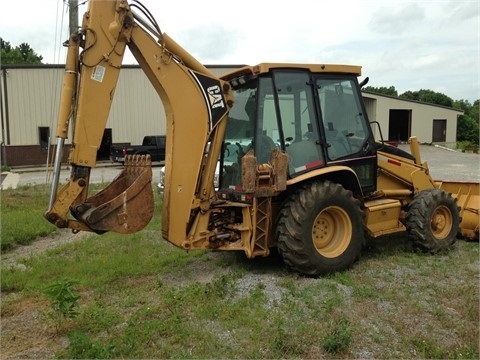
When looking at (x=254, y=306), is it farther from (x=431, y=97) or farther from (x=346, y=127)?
(x=431, y=97)

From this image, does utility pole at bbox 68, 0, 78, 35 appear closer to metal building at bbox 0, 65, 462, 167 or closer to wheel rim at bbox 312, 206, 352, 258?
wheel rim at bbox 312, 206, 352, 258

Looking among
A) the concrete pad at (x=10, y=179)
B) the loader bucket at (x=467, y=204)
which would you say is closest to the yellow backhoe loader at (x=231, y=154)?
the loader bucket at (x=467, y=204)

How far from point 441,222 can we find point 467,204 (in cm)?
116

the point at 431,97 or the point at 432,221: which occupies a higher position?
the point at 431,97

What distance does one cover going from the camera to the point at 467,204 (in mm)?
8336

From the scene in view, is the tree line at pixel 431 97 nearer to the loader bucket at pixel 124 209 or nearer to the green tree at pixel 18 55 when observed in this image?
the green tree at pixel 18 55

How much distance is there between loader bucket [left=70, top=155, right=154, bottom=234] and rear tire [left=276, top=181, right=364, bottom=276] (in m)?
1.59

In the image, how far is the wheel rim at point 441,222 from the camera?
741 cm

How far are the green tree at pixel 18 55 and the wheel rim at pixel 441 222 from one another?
56.8 m

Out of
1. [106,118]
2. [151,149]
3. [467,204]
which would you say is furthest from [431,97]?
[106,118]

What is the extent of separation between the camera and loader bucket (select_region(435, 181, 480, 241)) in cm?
807

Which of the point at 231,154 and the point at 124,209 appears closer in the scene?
the point at 124,209

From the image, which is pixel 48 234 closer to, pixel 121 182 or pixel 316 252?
pixel 121 182

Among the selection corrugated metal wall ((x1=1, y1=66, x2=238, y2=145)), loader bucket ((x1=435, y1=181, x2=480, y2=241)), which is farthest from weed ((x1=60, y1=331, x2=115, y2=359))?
corrugated metal wall ((x1=1, y1=66, x2=238, y2=145))
